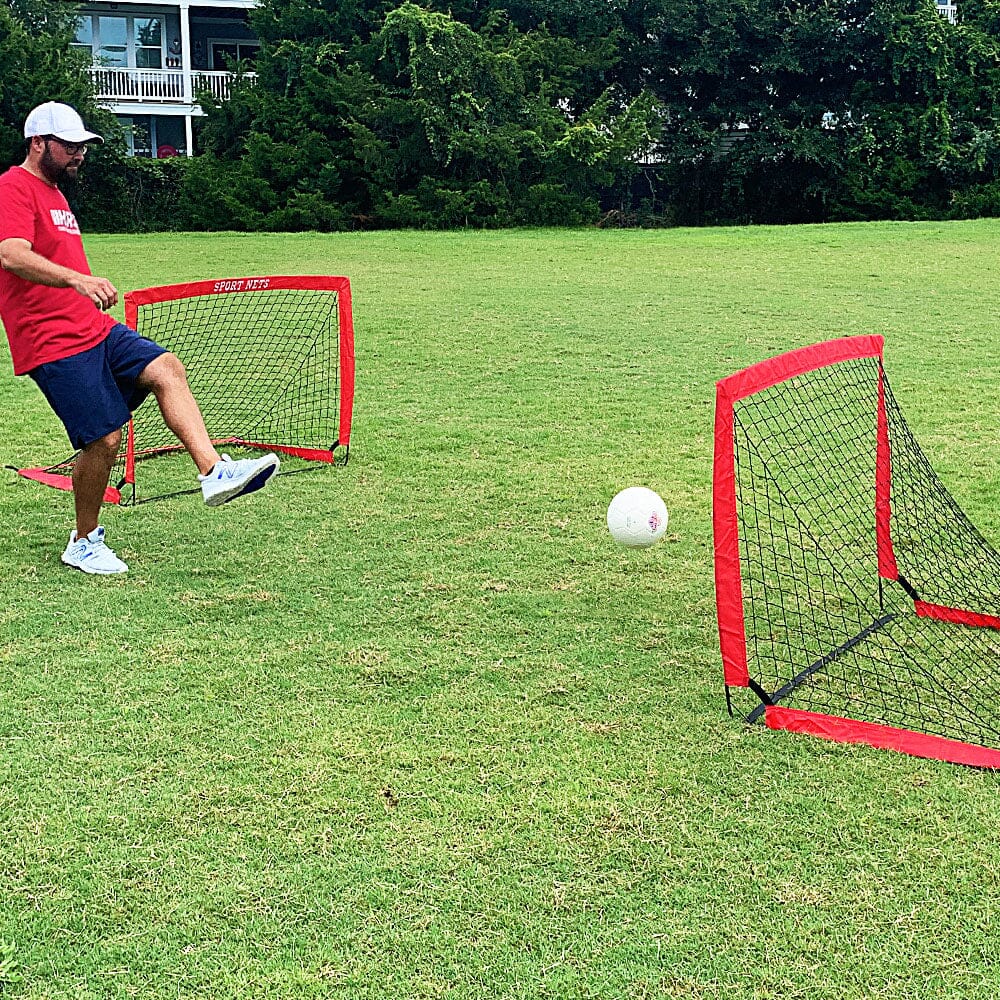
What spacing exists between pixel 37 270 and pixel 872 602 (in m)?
3.70

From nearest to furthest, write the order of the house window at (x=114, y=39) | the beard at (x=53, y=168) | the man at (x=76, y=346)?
the man at (x=76, y=346) → the beard at (x=53, y=168) → the house window at (x=114, y=39)

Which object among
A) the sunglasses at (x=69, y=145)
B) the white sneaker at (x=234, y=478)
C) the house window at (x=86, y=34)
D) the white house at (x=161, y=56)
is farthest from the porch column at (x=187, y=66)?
the white sneaker at (x=234, y=478)

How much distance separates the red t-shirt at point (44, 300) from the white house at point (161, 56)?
99.7 ft

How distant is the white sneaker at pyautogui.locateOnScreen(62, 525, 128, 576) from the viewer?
18.6 feet

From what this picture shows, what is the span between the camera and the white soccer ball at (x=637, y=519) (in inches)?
209

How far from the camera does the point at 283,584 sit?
5.50 meters

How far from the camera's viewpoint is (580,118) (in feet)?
97.5

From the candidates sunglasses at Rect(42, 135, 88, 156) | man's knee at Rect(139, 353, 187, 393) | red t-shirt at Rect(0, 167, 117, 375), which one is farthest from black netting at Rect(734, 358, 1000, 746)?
sunglasses at Rect(42, 135, 88, 156)

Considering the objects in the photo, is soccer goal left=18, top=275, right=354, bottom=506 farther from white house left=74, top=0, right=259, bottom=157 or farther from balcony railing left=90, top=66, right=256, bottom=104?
balcony railing left=90, top=66, right=256, bottom=104

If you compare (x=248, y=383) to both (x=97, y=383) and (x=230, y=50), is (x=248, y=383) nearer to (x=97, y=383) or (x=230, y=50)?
(x=97, y=383)

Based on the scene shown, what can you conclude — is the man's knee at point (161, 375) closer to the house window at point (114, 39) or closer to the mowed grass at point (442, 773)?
the mowed grass at point (442, 773)

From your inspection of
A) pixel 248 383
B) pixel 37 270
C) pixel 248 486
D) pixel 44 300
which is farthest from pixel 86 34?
pixel 248 486

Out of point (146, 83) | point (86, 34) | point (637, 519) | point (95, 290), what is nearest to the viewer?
point (95, 290)

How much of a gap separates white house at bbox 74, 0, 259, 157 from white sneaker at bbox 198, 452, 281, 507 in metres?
31.0
